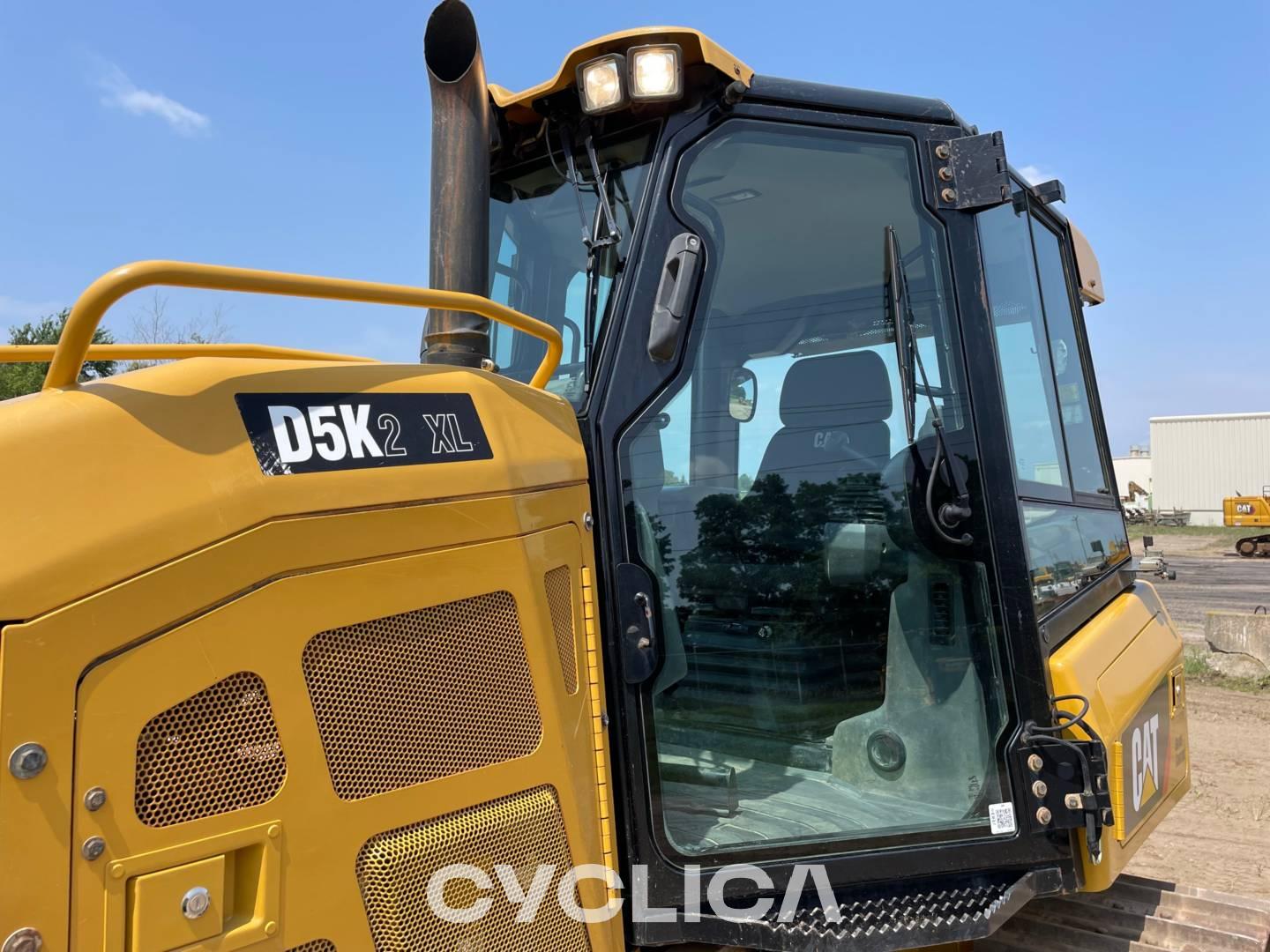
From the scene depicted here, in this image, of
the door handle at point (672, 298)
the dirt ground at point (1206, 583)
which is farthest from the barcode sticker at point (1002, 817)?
the dirt ground at point (1206, 583)

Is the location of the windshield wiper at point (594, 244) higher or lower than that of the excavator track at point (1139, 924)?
higher

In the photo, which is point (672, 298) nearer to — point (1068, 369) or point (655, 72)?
point (655, 72)

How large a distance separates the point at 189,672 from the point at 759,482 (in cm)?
127

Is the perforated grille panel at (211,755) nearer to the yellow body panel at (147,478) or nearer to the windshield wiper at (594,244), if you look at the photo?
the yellow body panel at (147,478)

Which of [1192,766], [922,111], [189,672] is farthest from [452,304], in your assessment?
[1192,766]

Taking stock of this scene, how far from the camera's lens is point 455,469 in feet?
5.51

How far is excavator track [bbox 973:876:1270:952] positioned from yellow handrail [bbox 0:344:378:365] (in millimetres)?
2268

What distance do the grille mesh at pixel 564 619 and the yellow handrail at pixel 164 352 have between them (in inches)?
21.7

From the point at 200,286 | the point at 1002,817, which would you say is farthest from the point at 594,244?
the point at 1002,817

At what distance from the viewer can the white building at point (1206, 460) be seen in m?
40.2

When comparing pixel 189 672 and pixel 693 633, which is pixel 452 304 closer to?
pixel 189 672

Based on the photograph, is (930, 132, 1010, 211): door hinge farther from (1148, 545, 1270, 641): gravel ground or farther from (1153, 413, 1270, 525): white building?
(1153, 413, 1270, 525): white building

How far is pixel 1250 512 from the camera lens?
28188 mm

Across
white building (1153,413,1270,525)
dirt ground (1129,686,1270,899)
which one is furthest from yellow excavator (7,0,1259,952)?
white building (1153,413,1270,525)
